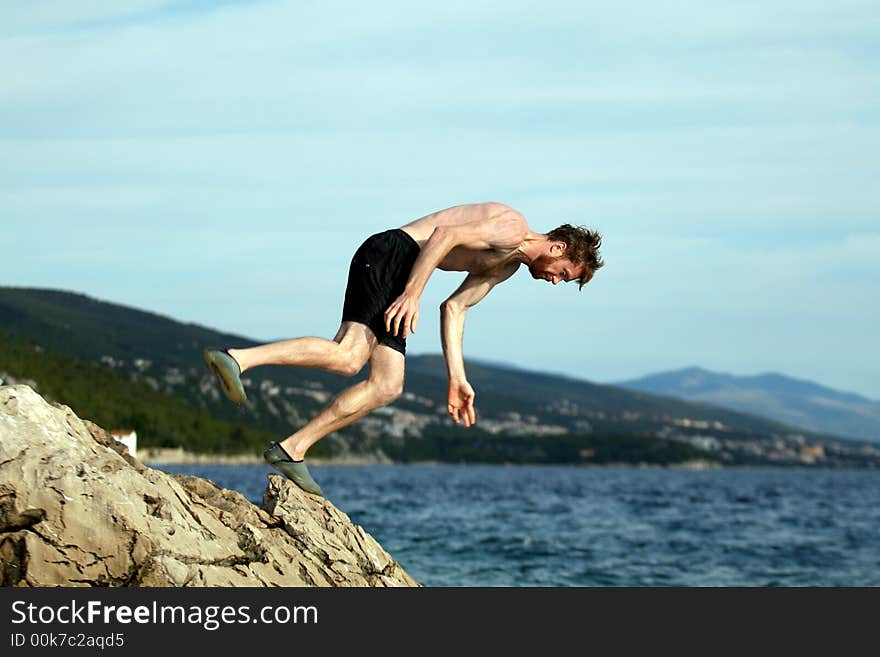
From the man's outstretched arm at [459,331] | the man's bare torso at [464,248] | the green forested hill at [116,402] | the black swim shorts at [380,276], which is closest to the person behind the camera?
the black swim shorts at [380,276]

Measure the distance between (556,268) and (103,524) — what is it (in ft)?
14.5

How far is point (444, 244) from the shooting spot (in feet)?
36.3

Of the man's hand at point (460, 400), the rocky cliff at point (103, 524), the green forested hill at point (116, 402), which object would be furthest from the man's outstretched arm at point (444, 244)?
the green forested hill at point (116, 402)

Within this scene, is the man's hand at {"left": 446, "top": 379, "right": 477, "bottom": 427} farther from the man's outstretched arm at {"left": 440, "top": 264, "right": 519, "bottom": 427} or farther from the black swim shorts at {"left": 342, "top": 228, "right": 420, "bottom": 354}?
the black swim shorts at {"left": 342, "top": 228, "right": 420, "bottom": 354}

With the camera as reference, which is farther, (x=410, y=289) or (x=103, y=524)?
(x=410, y=289)

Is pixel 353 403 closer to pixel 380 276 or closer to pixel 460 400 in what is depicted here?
pixel 460 400

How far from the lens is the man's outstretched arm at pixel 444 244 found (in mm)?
10953

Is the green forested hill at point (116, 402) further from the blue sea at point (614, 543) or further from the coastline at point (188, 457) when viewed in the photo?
the blue sea at point (614, 543)

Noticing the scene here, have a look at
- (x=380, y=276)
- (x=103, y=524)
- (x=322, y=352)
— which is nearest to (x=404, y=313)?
(x=380, y=276)

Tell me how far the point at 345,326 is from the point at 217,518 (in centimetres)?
197

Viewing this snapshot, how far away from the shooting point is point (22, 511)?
9625 millimetres
